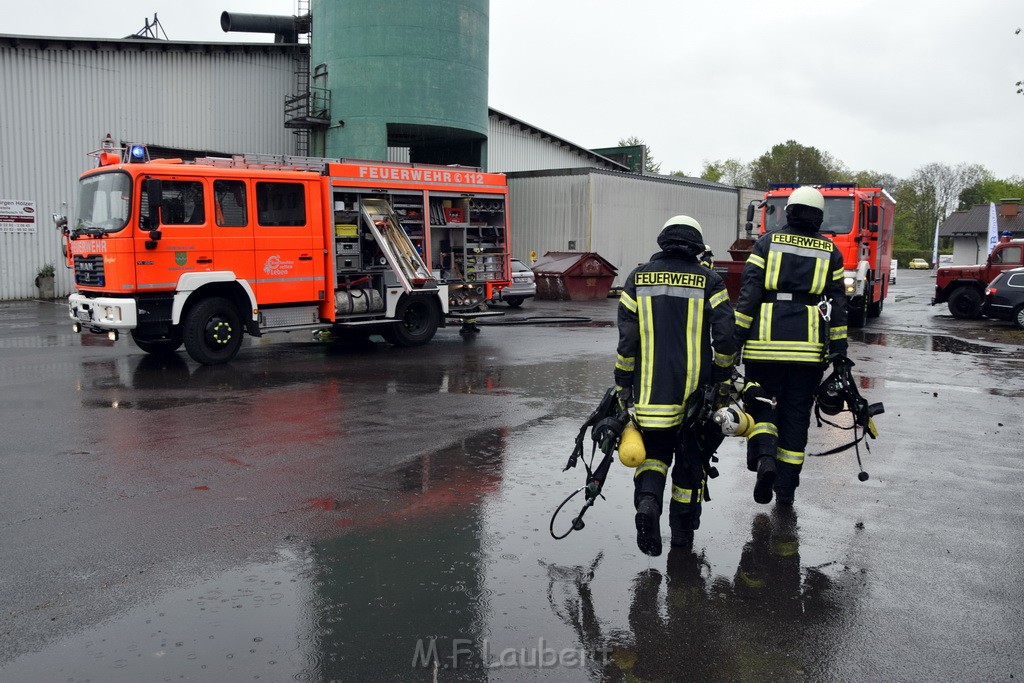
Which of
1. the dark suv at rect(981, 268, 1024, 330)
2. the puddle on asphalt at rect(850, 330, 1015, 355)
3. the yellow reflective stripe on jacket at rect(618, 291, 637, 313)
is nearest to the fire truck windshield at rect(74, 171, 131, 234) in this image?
the yellow reflective stripe on jacket at rect(618, 291, 637, 313)

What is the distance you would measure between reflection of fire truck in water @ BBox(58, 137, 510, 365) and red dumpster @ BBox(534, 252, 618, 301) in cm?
1134

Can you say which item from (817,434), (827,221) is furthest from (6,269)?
A: (817,434)

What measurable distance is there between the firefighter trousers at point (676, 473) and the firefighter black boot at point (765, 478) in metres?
0.47

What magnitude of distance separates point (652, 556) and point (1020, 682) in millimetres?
1838

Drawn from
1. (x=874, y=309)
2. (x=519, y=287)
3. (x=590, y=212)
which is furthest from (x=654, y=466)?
(x=590, y=212)

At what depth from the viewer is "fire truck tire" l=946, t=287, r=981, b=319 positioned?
2244 cm

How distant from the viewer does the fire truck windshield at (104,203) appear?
1184cm

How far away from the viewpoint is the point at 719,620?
4.22m

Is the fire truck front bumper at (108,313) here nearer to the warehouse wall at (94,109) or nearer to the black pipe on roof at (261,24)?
the warehouse wall at (94,109)

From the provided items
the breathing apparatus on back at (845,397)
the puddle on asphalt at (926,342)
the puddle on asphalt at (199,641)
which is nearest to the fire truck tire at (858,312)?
the puddle on asphalt at (926,342)

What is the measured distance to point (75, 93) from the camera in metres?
25.3

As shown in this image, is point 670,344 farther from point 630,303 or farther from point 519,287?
point 519,287

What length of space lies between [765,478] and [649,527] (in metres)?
1.02

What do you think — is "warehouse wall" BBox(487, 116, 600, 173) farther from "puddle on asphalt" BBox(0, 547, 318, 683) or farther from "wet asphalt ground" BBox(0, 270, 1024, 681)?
"puddle on asphalt" BBox(0, 547, 318, 683)
